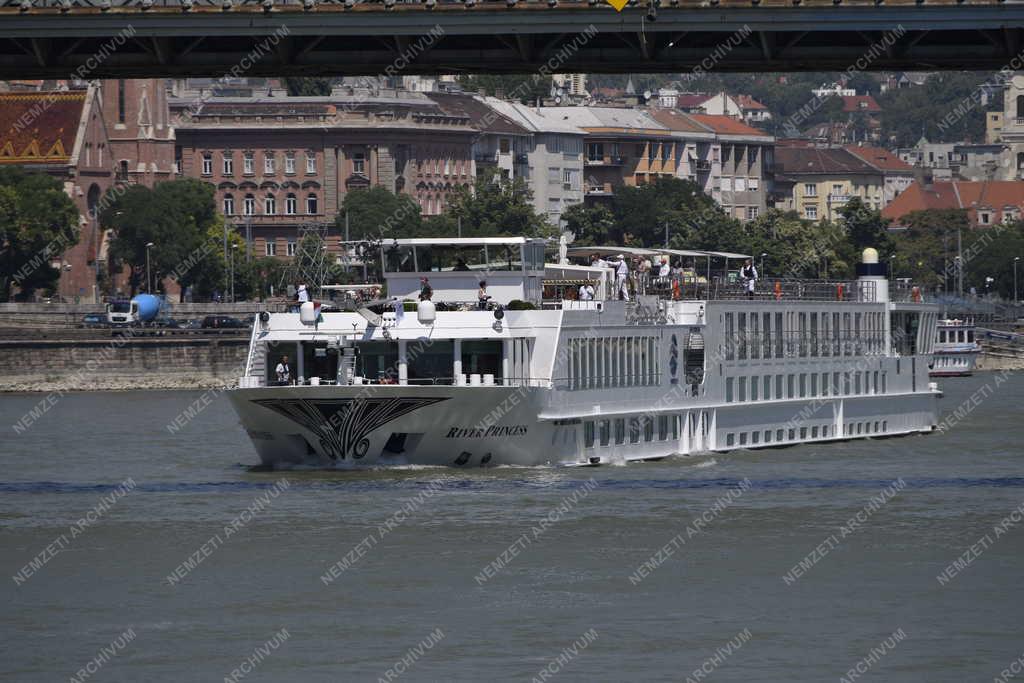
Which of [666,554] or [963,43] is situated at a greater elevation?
[963,43]

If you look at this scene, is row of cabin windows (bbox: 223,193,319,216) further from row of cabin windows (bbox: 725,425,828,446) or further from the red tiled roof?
row of cabin windows (bbox: 725,425,828,446)

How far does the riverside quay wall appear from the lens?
380 feet

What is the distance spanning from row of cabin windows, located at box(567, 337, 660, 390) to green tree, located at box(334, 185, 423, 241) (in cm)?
9794

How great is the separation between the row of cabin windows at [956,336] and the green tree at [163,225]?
41.9 meters

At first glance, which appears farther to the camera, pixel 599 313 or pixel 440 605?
pixel 599 313

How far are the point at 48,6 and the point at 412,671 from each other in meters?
15.5

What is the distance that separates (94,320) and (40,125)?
34448 millimetres

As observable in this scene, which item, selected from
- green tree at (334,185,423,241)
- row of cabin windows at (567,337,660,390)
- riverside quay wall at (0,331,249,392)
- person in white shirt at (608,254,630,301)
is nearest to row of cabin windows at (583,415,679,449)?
row of cabin windows at (567,337,660,390)

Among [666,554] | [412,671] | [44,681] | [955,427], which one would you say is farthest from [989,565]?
[955,427]

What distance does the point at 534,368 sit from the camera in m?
53.6

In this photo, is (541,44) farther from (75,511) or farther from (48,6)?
(75,511)

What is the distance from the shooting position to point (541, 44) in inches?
1736

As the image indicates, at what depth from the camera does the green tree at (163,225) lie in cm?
15362

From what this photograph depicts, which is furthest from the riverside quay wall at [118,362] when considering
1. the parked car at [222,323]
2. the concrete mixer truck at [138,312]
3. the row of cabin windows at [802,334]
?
the row of cabin windows at [802,334]
